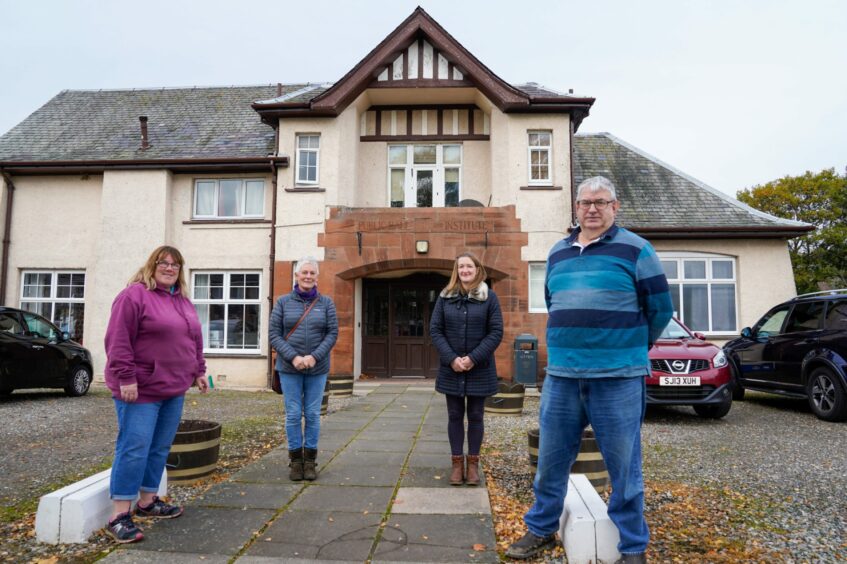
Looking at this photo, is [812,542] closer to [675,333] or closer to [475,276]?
[475,276]

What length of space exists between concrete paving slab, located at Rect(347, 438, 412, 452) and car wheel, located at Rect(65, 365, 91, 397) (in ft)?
24.0

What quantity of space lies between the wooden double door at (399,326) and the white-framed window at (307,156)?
126 inches

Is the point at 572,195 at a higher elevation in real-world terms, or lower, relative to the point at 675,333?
higher

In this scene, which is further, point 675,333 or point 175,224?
point 175,224

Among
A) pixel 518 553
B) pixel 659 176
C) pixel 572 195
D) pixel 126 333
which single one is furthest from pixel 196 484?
pixel 659 176

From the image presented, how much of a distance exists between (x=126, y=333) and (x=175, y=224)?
1196cm

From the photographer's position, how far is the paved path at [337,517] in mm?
3440

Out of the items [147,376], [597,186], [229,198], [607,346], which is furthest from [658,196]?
[147,376]

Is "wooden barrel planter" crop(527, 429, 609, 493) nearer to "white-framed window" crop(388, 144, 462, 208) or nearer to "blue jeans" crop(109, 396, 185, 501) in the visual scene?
"blue jeans" crop(109, 396, 185, 501)

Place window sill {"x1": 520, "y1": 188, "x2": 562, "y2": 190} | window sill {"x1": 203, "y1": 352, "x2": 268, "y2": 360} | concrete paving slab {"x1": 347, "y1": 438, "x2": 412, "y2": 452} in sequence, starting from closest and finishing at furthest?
concrete paving slab {"x1": 347, "y1": 438, "x2": 412, "y2": 452}
window sill {"x1": 520, "y1": 188, "x2": 562, "y2": 190}
window sill {"x1": 203, "y1": 352, "x2": 268, "y2": 360}

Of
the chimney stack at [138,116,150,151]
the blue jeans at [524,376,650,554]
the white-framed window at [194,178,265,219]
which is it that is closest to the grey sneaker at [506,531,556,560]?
the blue jeans at [524,376,650,554]

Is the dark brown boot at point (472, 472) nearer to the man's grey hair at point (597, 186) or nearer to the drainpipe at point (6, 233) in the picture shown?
the man's grey hair at point (597, 186)

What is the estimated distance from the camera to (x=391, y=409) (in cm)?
955

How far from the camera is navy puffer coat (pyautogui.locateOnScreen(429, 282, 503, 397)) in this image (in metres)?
4.79
